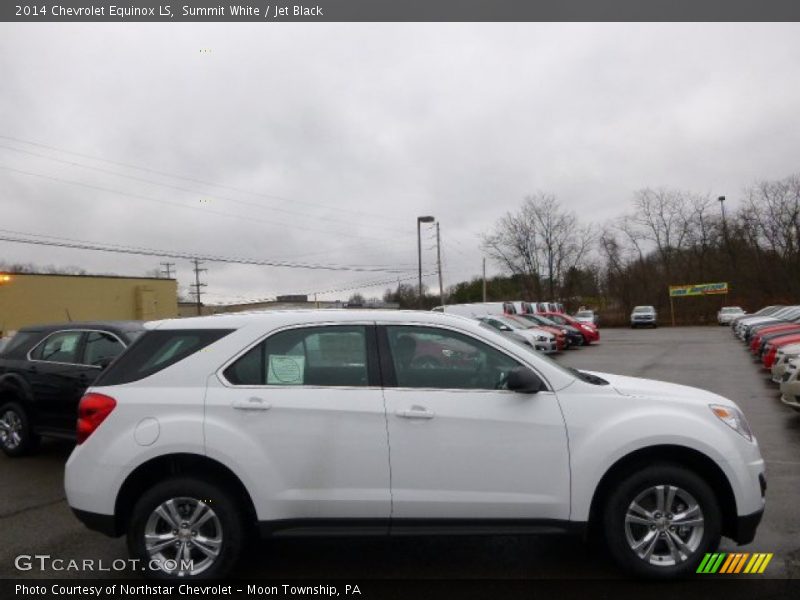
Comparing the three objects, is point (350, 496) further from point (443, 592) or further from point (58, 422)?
point (58, 422)

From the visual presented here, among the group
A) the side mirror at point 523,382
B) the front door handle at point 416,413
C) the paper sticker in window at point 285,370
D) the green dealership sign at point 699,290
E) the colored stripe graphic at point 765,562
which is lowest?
the colored stripe graphic at point 765,562

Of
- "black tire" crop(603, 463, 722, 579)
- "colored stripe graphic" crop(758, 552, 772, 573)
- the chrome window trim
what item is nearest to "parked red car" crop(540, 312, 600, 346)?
the chrome window trim

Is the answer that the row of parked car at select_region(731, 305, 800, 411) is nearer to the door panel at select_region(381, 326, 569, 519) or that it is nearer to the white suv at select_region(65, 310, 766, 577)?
the white suv at select_region(65, 310, 766, 577)

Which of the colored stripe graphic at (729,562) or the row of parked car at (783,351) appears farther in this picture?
the row of parked car at (783,351)

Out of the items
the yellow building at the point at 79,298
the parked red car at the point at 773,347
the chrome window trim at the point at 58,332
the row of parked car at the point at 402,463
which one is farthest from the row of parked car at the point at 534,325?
the yellow building at the point at 79,298

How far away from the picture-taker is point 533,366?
13.5 feet

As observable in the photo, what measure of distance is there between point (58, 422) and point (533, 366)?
603 cm

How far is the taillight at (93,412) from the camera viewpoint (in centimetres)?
404

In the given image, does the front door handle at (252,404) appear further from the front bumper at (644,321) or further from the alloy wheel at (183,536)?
the front bumper at (644,321)

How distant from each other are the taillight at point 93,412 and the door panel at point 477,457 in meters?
1.80

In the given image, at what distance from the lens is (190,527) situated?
3.96 m

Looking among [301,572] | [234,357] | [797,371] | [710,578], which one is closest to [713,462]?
[710,578]

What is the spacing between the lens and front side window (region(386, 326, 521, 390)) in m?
4.09

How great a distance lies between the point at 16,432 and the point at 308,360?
221 inches
